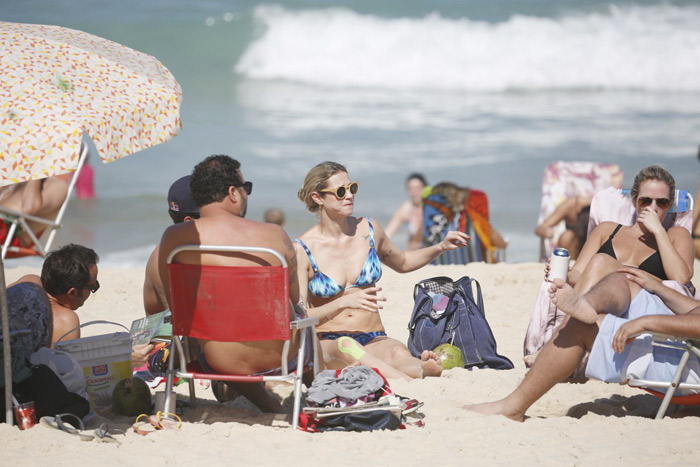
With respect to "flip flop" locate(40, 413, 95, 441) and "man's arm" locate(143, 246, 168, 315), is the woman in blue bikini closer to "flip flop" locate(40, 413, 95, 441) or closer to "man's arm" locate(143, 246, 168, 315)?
"man's arm" locate(143, 246, 168, 315)

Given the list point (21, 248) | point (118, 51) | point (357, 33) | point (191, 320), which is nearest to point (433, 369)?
point (191, 320)

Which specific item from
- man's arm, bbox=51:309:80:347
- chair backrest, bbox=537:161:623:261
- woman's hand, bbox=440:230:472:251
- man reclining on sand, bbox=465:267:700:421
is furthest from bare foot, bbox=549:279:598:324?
chair backrest, bbox=537:161:623:261

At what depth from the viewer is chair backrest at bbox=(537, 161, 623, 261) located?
925cm

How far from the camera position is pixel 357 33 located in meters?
23.3

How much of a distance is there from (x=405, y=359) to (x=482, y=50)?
1893 cm

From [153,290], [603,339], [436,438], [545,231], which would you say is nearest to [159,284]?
[153,290]

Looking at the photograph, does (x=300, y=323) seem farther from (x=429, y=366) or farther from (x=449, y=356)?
(x=449, y=356)

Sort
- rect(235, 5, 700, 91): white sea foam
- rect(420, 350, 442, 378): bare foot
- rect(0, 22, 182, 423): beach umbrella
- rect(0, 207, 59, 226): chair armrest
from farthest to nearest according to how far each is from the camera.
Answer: rect(235, 5, 700, 91): white sea foam < rect(0, 207, 59, 226): chair armrest < rect(420, 350, 442, 378): bare foot < rect(0, 22, 182, 423): beach umbrella

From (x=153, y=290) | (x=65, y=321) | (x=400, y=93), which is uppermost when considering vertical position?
(x=400, y=93)

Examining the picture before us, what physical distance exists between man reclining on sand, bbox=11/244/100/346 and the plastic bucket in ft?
0.43

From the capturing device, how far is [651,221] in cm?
471

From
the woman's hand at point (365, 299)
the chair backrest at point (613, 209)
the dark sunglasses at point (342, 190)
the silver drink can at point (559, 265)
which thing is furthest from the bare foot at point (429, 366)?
the chair backrest at point (613, 209)

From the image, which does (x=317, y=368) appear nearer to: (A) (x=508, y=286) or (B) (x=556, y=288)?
(B) (x=556, y=288)

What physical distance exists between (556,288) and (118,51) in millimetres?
2534
